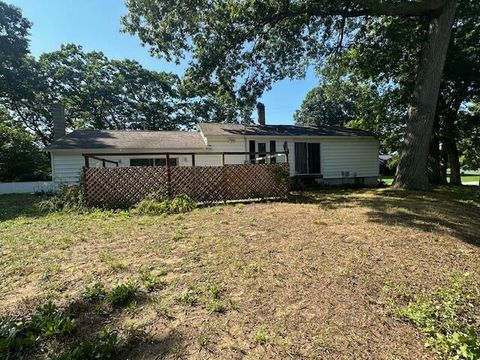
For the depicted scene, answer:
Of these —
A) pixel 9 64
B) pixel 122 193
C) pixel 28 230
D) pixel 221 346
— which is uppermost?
pixel 9 64

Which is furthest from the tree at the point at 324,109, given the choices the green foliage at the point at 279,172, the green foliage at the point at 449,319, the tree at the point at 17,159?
the green foliage at the point at 449,319

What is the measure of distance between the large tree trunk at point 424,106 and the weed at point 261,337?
10.3 metres

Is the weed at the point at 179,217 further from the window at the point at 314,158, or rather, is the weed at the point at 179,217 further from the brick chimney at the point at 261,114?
the brick chimney at the point at 261,114

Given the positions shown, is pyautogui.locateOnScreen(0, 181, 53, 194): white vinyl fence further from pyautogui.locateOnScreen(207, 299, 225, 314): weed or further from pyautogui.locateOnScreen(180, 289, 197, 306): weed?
pyautogui.locateOnScreen(207, 299, 225, 314): weed

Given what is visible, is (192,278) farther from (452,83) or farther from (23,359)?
(452,83)

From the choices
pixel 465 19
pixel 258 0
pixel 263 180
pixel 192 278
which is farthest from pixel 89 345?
pixel 465 19

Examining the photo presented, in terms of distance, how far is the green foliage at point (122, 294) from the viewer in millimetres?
3057

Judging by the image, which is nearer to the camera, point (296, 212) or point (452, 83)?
point (296, 212)

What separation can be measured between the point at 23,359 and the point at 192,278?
166cm

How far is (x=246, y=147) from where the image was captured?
1530 centimetres

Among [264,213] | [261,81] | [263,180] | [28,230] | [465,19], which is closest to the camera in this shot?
[28,230]

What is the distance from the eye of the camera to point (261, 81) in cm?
1495

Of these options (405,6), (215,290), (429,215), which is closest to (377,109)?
(405,6)

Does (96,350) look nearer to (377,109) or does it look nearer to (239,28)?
(239,28)
